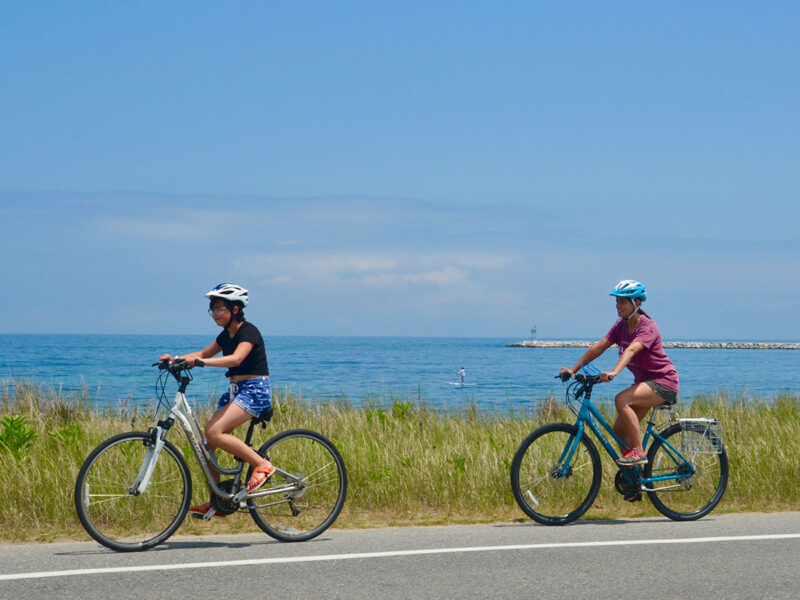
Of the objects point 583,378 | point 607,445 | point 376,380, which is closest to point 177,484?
point 583,378

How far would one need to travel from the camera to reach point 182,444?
10227mm

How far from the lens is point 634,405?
25.6 ft

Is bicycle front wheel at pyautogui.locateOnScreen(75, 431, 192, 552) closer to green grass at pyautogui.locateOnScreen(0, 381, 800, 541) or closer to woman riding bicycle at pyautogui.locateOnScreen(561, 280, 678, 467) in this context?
green grass at pyautogui.locateOnScreen(0, 381, 800, 541)

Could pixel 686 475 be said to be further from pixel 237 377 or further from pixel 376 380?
pixel 376 380

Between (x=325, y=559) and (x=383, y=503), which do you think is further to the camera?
(x=383, y=503)

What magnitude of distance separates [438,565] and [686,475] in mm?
3220

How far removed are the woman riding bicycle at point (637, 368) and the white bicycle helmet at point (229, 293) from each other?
3037 mm

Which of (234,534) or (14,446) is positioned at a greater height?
(14,446)

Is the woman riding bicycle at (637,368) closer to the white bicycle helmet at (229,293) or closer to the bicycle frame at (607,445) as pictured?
the bicycle frame at (607,445)

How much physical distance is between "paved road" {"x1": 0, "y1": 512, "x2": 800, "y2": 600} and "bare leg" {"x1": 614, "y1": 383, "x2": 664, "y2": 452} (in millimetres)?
809

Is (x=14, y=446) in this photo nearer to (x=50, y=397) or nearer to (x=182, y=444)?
(x=182, y=444)

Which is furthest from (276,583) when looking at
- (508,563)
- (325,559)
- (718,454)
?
(718,454)

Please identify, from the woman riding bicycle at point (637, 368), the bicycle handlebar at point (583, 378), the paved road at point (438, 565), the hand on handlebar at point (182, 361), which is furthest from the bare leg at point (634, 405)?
the hand on handlebar at point (182, 361)

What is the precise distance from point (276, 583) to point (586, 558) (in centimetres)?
228
